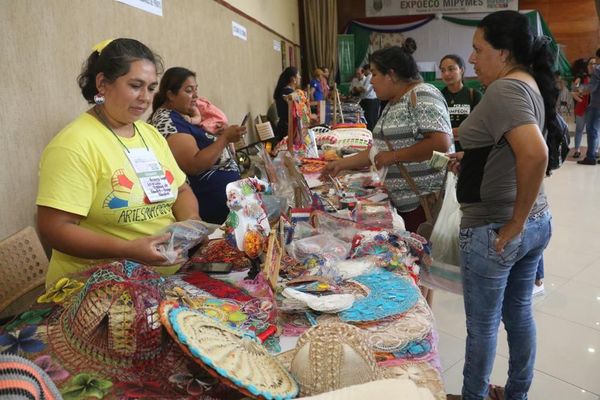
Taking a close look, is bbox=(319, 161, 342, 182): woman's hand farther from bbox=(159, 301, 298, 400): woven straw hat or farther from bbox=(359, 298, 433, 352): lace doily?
bbox=(159, 301, 298, 400): woven straw hat

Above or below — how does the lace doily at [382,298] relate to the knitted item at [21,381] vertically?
below

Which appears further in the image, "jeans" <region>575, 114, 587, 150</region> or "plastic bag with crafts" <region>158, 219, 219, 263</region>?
"jeans" <region>575, 114, 587, 150</region>

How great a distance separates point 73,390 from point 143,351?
0.14 metres

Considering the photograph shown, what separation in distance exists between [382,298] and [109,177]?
82 centimetres

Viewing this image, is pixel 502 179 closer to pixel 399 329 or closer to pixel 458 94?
pixel 399 329

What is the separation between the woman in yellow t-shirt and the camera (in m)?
1.21

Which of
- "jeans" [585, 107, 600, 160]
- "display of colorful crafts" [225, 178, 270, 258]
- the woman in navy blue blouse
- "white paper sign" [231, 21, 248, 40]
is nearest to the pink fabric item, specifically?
the woman in navy blue blouse

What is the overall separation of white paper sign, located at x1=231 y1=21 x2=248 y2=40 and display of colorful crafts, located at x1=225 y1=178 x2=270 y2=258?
12.8 ft

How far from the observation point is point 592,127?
6.58 metres

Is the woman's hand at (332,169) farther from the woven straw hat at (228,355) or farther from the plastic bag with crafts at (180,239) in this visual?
the woven straw hat at (228,355)

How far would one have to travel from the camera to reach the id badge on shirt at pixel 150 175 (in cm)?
137

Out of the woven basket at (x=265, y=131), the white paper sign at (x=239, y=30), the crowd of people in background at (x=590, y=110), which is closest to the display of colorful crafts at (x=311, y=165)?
the woven basket at (x=265, y=131)

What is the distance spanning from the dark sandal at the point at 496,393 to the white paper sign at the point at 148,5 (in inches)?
106

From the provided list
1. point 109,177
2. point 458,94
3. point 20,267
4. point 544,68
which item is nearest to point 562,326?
point 544,68
